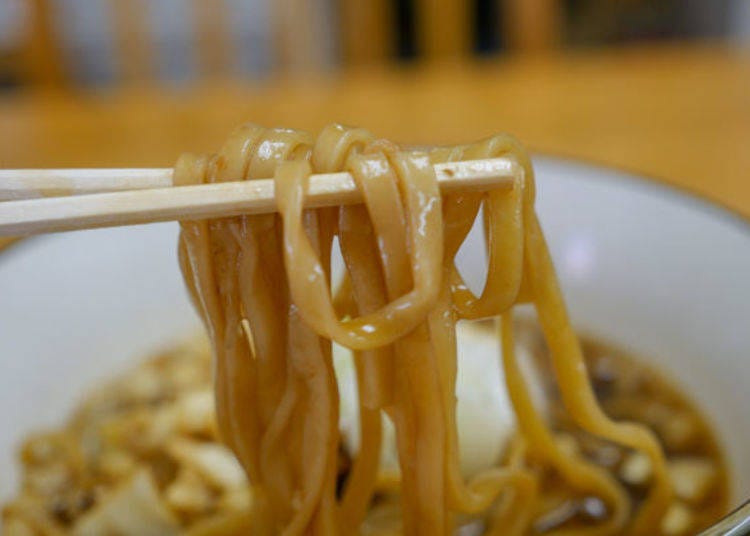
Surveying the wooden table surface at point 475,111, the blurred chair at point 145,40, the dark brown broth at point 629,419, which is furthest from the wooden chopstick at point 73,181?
the blurred chair at point 145,40

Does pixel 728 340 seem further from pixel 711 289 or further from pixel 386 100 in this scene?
pixel 386 100

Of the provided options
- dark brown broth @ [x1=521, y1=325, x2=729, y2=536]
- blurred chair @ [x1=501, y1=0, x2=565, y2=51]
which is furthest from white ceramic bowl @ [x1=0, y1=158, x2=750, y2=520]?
blurred chair @ [x1=501, y1=0, x2=565, y2=51]

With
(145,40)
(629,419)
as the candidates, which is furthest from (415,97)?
(629,419)

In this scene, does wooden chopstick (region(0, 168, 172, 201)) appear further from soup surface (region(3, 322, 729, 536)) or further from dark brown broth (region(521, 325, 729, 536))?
dark brown broth (region(521, 325, 729, 536))

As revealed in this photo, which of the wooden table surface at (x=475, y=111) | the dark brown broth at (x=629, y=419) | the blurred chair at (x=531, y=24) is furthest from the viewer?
the blurred chair at (x=531, y=24)

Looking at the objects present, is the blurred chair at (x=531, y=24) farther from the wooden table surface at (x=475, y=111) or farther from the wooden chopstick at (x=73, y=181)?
the wooden chopstick at (x=73, y=181)

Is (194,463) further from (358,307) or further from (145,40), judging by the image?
(145,40)

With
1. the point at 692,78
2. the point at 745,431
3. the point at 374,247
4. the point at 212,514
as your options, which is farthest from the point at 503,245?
the point at 692,78
